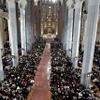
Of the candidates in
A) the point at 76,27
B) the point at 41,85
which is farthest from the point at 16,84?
the point at 76,27

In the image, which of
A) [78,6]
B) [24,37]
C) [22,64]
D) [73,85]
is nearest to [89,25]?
[73,85]

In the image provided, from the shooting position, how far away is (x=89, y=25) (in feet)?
43.7

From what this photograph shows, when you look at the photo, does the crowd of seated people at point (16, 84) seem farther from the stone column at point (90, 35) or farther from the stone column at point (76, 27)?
the stone column at point (76, 27)

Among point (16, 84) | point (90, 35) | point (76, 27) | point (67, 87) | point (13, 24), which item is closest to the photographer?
point (90, 35)

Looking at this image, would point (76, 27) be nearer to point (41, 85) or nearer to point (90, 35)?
point (90, 35)

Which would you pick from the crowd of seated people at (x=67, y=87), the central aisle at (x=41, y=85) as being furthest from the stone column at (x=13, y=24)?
the crowd of seated people at (x=67, y=87)

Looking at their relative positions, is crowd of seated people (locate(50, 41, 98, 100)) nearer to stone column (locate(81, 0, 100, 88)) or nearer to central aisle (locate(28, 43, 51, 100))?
central aisle (locate(28, 43, 51, 100))

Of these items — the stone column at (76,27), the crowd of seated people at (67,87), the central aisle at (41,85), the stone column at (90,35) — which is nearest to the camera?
the crowd of seated people at (67,87)

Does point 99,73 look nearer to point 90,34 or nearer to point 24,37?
point 90,34

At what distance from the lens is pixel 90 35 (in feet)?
44.2

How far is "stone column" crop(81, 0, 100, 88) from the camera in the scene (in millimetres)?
12747

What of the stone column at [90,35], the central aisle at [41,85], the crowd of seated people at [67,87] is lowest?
the central aisle at [41,85]

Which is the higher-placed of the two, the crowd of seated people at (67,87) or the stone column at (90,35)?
the stone column at (90,35)

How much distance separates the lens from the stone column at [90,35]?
1275 cm
